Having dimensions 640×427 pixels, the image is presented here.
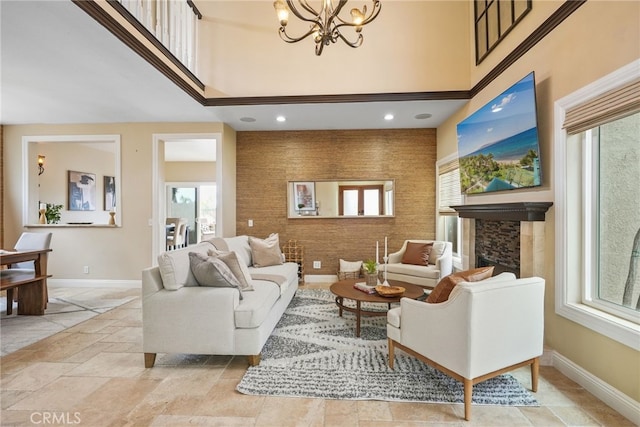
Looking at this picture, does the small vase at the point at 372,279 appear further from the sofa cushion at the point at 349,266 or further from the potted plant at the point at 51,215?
the potted plant at the point at 51,215

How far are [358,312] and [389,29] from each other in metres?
3.63

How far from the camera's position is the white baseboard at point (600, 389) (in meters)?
1.73

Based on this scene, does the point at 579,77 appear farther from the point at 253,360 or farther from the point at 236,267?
the point at 253,360

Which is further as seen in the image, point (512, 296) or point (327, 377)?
point (327, 377)

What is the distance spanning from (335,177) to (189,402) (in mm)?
3926

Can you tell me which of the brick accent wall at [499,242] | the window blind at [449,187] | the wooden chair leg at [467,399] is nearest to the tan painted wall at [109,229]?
the window blind at [449,187]

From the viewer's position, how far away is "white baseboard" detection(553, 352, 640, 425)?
1.73 meters

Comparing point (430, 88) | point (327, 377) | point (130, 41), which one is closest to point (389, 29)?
point (430, 88)

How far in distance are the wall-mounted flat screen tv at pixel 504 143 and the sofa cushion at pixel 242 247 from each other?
3.03 m

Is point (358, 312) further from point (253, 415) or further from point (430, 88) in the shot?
point (430, 88)

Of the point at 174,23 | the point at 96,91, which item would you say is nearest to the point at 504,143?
the point at 174,23

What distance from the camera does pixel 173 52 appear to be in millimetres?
3467

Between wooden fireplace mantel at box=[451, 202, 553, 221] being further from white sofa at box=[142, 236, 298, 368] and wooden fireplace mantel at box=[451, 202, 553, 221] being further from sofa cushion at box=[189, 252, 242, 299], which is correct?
sofa cushion at box=[189, 252, 242, 299]

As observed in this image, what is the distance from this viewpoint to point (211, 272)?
2.37 meters
